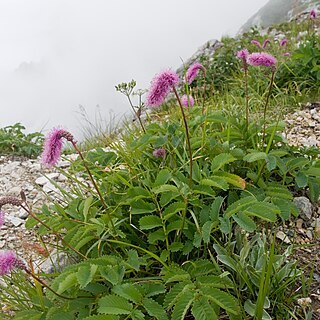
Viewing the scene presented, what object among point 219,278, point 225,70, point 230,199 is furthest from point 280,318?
point 225,70

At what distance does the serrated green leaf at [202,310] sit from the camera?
5.74 ft

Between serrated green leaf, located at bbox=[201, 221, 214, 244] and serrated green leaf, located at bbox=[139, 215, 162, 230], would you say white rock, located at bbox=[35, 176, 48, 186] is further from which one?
serrated green leaf, located at bbox=[201, 221, 214, 244]

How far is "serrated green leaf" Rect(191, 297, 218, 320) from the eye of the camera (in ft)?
5.74

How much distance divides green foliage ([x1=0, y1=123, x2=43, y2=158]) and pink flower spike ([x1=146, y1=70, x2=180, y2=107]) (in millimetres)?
4042

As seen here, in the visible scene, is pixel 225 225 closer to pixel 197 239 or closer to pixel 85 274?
pixel 197 239

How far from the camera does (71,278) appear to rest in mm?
1848

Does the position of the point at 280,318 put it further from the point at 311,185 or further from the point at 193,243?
the point at 311,185

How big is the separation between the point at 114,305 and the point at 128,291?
103mm

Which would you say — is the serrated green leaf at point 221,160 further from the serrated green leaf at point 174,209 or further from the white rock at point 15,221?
the white rock at point 15,221

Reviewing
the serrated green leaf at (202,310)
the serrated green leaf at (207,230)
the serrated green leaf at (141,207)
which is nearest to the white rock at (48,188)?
the serrated green leaf at (141,207)

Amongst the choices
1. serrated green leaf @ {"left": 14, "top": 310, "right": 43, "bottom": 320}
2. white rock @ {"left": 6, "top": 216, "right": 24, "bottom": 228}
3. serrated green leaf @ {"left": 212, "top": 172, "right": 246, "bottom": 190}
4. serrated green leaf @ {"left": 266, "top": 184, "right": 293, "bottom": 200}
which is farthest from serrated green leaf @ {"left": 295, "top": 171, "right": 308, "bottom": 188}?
white rock @ {"left": 6, "top": 216, "right": 24, "bottom": 228}

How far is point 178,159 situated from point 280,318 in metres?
1.10

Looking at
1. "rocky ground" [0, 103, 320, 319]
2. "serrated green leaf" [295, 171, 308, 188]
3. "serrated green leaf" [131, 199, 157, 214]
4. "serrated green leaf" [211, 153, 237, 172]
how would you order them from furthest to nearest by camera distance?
"serrated green leaf" [295, 171, 308, 188]
"rocky ground" [0, 103, 320, 319]
"serrated green leaf" [211, 153, 237, 172]
"serrated green leaf" [131, 199, 157, 214]

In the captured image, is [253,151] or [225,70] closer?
[253,151]
